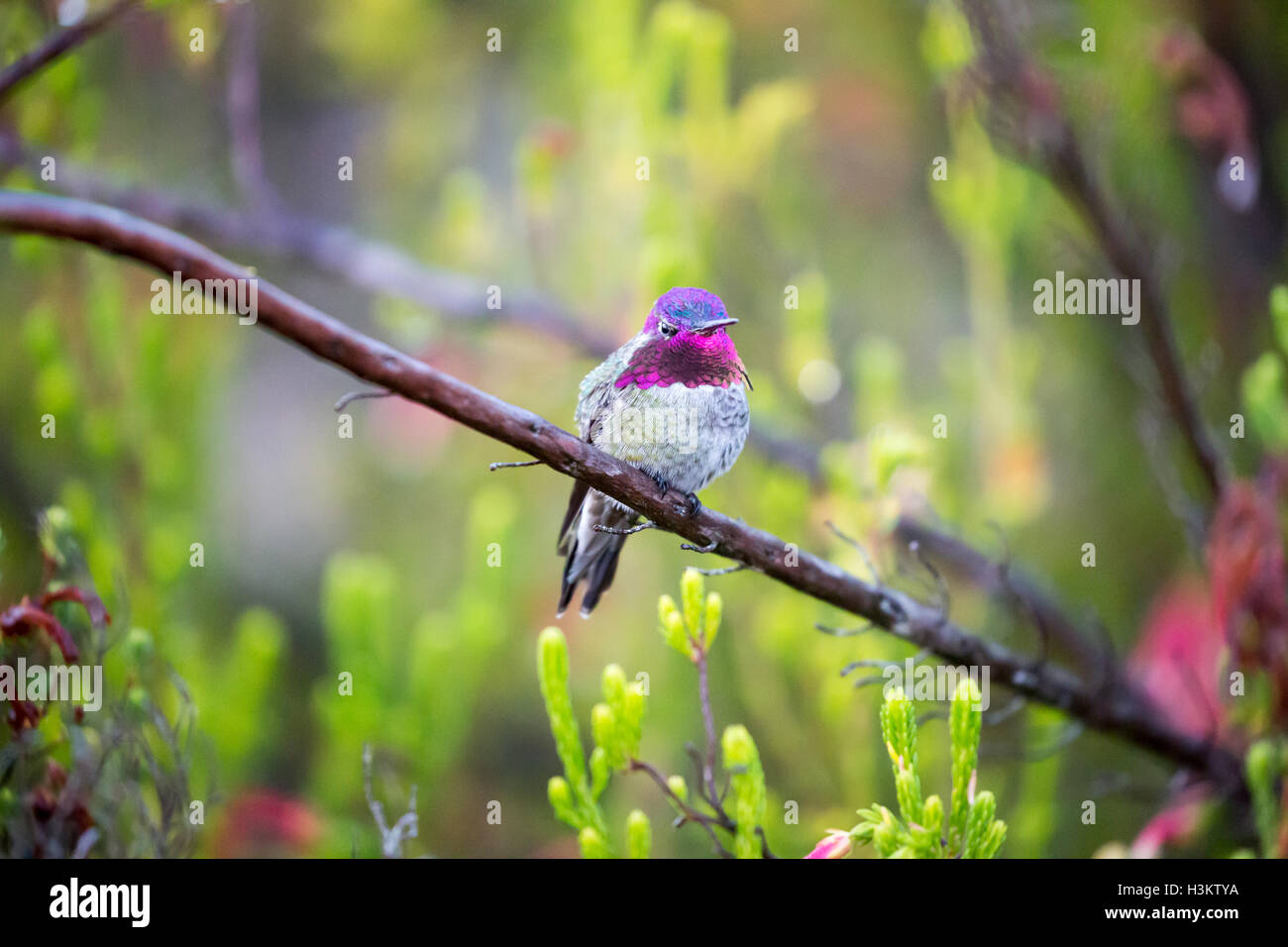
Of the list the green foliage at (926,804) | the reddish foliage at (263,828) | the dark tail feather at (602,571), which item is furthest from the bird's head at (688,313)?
the reddish foliage at (263,828)

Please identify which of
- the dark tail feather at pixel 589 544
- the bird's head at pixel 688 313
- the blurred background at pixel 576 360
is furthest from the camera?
the blurred background at pixel 576 360

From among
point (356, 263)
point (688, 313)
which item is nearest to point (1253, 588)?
point (688, 313)

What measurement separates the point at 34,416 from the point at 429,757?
4.14 feet

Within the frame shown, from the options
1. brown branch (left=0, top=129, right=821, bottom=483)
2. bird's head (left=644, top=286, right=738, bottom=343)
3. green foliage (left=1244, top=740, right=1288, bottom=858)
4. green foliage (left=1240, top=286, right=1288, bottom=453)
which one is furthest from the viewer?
brown branch (left=0, top=129, right=821, bottom=483)

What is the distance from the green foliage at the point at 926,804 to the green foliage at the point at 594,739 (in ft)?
0.95

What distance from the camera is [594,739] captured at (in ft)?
4.00

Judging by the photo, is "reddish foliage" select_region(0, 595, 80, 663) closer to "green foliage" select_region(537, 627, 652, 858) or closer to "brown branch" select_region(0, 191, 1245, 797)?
"brown branch" select_region(0, 191, 1245, 797)

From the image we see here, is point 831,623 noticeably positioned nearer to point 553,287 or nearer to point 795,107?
point 553,287

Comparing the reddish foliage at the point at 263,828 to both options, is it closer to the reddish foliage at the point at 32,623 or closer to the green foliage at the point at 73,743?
the green foliage at the point at 73,743

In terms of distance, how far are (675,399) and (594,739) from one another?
0.46m

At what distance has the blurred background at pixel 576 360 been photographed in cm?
198

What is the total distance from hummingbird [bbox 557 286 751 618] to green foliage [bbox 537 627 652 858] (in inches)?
9.0

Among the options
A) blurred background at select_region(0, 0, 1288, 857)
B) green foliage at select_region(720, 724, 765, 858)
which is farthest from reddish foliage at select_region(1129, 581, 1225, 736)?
green foliage at select_region(720, 724, 765, 858)

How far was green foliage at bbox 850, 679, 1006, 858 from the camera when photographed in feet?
3.62
